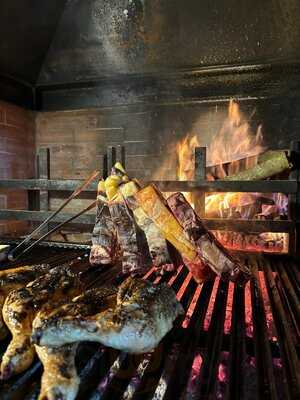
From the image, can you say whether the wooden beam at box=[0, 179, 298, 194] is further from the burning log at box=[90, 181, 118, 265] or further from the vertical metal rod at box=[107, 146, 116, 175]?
the burning log at box=[90, 181, 118, 265]

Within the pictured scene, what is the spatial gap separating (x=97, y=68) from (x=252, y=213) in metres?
3.11

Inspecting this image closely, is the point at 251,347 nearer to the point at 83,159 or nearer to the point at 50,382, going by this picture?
the point at 50,382

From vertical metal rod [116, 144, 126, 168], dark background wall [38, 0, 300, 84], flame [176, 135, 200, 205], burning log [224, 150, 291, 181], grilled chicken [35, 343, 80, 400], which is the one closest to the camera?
grilled chicken [35, 343, 80, 400]

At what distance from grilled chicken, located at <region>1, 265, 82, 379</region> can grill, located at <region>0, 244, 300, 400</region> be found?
6 centimetres

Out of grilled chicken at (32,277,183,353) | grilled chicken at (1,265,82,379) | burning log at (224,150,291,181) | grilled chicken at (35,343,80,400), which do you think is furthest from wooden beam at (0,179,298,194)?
grilled chicken at (35,343,80,400)

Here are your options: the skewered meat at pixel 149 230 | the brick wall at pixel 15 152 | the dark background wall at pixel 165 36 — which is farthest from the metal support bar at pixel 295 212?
the brick wall at pixel 15 152

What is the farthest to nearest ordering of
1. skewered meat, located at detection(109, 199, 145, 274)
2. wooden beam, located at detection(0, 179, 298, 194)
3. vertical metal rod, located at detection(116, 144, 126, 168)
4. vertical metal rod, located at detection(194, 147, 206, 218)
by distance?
vertical metal rod, located at detection(116, 144, 126, 168) < vertical metal rod, located at detection(194, 147, 206, 218) < wooden beam, located at detection(0, 179, 298, 194) < skewered meat, located at detection(109, 199, 145, 274)

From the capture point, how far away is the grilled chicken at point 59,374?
4.12ft

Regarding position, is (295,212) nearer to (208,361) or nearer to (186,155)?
(186,155)

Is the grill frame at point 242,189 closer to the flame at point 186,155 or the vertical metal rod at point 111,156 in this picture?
the vertical metal rod at point 111,156

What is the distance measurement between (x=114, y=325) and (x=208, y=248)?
46.5 inches

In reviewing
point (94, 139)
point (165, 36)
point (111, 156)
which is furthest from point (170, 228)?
point (165, 36)

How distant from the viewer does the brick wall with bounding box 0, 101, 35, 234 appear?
5000 mm

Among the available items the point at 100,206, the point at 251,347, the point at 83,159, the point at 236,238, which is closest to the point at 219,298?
the point at 251,347
